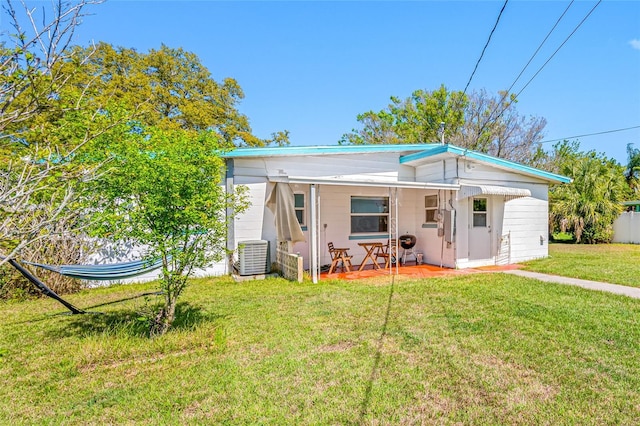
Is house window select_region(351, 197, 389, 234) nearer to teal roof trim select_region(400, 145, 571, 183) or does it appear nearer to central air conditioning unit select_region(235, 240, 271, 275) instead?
teal roof trim select_region(400, 145, 571, 183)

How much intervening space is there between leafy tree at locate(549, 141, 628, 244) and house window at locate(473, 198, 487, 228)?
9509mm

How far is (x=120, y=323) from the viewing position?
4398 millimetres

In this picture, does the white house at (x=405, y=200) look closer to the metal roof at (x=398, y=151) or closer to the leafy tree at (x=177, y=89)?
the metal roof at (x=398, y=151)

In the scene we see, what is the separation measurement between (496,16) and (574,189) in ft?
47.0

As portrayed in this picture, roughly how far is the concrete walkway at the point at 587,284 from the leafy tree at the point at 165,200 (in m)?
7.07

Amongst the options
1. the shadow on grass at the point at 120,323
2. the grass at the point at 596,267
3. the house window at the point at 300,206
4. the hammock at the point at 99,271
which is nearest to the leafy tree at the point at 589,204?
the grass at the point at 596,267

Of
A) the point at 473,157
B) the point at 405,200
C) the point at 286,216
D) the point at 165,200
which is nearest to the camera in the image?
the point at 165,200

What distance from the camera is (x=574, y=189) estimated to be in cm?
1645

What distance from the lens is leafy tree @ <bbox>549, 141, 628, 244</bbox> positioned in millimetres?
15406

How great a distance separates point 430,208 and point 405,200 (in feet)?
2.84

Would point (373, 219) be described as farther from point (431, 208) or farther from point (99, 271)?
point (99, 271)

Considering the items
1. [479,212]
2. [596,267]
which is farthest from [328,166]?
[596,267]

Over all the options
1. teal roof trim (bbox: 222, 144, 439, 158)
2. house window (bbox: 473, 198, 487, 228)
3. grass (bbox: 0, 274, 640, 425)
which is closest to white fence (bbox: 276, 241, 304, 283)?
grass (bbox: 0, 274, 640, 425)

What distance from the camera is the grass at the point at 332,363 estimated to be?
2.52 meters
